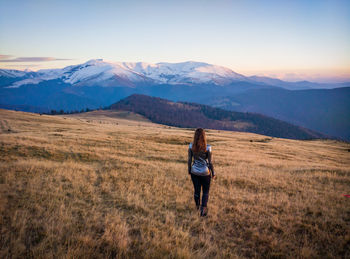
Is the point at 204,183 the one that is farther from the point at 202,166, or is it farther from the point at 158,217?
the point at 158,217

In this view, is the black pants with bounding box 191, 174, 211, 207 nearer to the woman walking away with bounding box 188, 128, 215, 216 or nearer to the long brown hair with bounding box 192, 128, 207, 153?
the woman walking away with bounding box 188, 128, 215, 216

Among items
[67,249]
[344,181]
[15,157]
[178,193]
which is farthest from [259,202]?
[15,157]

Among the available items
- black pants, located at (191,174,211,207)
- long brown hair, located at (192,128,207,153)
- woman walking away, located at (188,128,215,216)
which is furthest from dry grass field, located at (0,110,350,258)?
long brown hair, located at (192,128,207,153)

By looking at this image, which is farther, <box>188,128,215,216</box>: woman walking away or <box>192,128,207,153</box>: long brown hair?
<box>192,128,207,153</box>: long brown hair

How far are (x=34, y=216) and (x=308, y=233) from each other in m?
9.32

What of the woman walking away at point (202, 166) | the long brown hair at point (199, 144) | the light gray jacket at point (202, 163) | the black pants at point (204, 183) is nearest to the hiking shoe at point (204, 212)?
the woman walking away at point (202, 166)

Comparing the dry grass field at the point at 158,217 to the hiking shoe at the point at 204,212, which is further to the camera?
the hiking shoe at the point at 204,212

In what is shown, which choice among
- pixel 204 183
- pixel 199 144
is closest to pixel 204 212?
pixel 204 183

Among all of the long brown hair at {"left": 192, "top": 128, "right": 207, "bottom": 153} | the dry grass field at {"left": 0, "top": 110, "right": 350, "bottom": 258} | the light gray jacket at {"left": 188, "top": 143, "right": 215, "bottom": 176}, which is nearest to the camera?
the dry grass field at {"left": 0, "top": 110, "right": 350, "bottom": 258}

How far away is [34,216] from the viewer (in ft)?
21.4

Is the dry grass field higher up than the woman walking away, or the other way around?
the woman walking away

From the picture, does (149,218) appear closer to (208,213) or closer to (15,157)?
(208,213)

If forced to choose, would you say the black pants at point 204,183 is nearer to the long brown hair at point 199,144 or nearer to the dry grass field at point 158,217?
the dry grass field at point 158,217

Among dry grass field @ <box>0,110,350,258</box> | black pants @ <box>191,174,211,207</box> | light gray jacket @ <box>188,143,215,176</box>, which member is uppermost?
light gray jacket @ <box>188,143,215,176</box>
